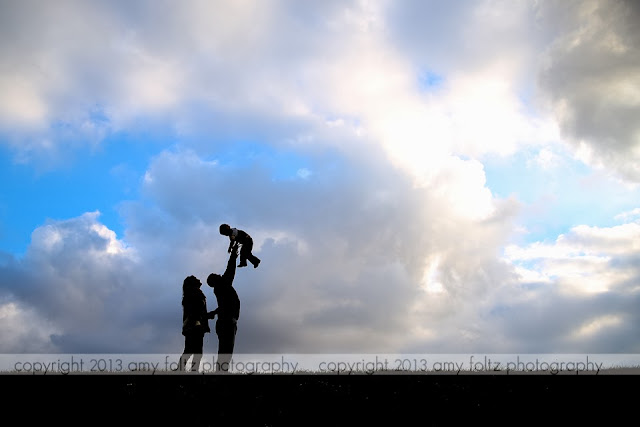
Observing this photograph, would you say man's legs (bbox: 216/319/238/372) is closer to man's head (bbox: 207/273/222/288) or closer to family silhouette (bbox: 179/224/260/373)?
family silhouette (bbox: 179/224/260/373)

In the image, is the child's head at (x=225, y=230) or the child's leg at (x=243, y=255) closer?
the child's head at (x=225, y=230)

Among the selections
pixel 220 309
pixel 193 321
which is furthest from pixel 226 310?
pixel 193 321

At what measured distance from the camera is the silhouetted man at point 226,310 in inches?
727

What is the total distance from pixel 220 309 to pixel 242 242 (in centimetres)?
224

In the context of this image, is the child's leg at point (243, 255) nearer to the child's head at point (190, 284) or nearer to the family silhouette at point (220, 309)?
the family silhouette at point (220, 309)
